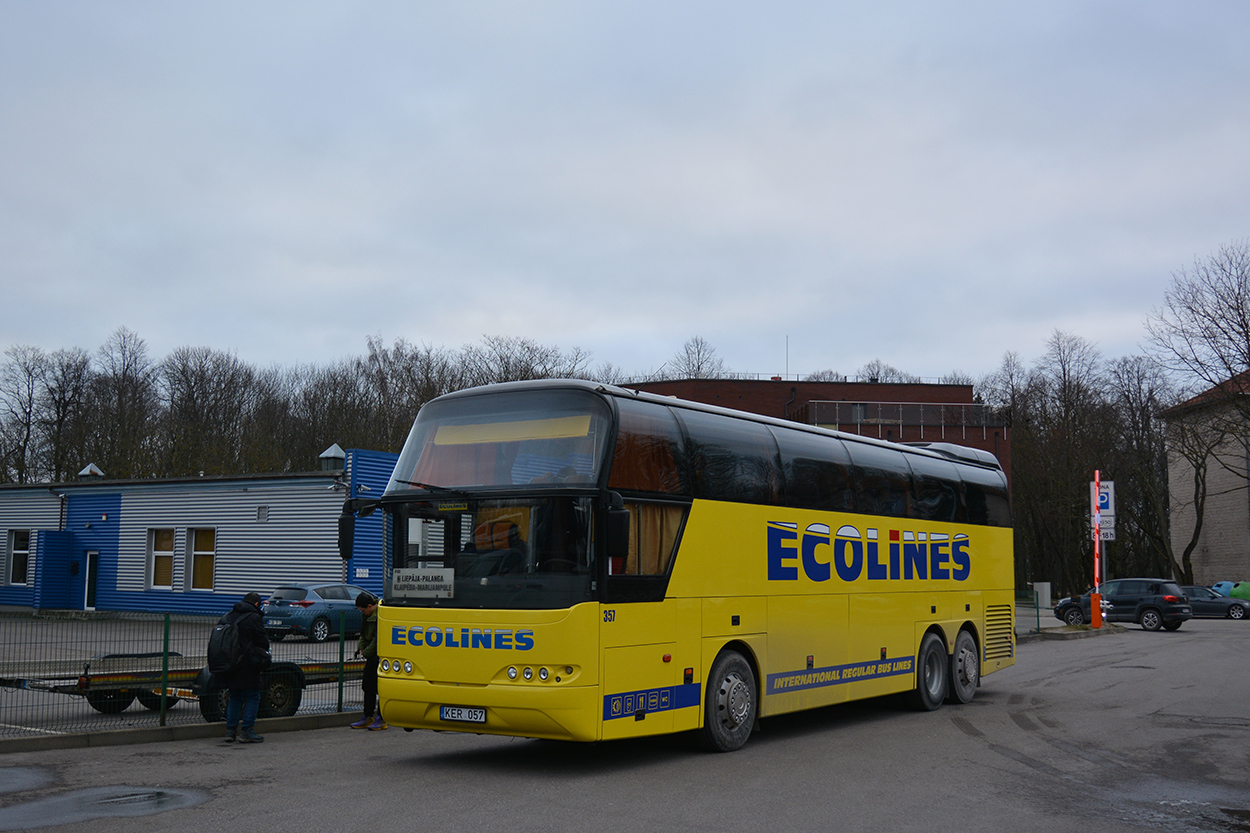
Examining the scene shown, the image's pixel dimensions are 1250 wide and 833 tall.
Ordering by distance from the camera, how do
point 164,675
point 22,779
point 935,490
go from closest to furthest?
point 22,779 → point 164,675 → point 935,490

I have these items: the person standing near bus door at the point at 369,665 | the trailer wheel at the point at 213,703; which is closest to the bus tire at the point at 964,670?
the person standing near bus door at the point at 369,665

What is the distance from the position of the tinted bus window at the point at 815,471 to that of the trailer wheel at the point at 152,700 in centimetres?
730

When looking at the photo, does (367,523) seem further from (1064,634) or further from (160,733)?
(1064,634)

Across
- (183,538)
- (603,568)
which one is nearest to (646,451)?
(603,568)

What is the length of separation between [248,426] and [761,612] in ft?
173

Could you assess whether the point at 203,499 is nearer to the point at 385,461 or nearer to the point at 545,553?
the point at 385,461

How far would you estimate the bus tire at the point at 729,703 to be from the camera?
428 inches

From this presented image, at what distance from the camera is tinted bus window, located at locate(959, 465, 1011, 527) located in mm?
16953

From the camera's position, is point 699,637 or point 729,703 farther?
point 729,703

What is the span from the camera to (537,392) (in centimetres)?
1034

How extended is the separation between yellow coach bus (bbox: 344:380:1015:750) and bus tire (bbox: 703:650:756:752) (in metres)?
0.02

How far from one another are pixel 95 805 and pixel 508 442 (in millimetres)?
4426

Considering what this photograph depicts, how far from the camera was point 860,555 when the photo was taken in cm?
1381

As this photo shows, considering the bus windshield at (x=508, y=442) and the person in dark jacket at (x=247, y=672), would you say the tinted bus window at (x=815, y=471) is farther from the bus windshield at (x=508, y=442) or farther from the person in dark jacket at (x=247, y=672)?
the person in dark jacket at (x=247, y=672)
